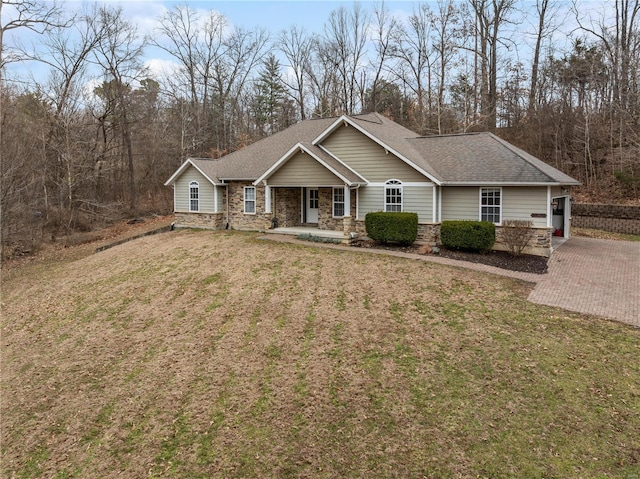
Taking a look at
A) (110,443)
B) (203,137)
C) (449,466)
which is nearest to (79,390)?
(110,443)

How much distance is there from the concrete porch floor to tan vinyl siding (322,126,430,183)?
9.02 ft

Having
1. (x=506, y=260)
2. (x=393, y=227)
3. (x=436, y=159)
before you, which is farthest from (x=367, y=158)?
(x=506, y=260)

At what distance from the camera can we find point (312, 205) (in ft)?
68.2

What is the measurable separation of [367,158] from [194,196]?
9.88 m

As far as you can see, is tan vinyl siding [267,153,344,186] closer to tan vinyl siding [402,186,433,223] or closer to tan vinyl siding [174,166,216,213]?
tan vinyl siding [402,186,433,223]

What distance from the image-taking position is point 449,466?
17.0ft

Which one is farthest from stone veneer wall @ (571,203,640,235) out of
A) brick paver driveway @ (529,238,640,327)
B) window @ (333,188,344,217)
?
window @ (333,188,344,217)

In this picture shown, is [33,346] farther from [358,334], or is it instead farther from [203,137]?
[203,137]

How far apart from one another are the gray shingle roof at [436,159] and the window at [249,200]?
656mm

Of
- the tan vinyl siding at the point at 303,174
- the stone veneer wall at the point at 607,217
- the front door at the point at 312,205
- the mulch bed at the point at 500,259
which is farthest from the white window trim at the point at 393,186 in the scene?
the stone veneer wall at the point at 607,217

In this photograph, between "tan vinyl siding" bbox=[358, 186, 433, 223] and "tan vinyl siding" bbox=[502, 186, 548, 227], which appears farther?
"tan vinyl siding" bbox=[358, 186, 433, 223]

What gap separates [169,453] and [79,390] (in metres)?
2.90

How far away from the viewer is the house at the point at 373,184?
15.3 m

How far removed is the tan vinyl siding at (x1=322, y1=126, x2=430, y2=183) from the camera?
663 inches
